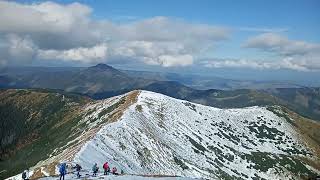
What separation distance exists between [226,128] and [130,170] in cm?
8051

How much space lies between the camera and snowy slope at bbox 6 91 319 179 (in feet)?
314

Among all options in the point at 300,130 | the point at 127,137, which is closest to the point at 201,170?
the point at 127,137

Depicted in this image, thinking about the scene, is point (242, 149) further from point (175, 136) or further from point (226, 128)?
point (175, 136)

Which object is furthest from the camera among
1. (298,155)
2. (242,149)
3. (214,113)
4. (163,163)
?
(214,113)

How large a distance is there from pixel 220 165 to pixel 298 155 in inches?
2053

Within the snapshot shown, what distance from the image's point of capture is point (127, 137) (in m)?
106

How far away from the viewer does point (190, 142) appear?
12850 centimetres

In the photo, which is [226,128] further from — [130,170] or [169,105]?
[130,170]

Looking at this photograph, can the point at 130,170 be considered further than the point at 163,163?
No

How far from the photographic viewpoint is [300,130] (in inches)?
7569

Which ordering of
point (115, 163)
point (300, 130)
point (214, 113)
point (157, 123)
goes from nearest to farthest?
point (115, 163)
point (157, 123)
point (214, 113)
point (300, 130)

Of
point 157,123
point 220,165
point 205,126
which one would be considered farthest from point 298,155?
point 157,123

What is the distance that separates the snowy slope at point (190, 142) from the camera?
95.8m

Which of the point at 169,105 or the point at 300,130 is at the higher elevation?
the point at 169,105
